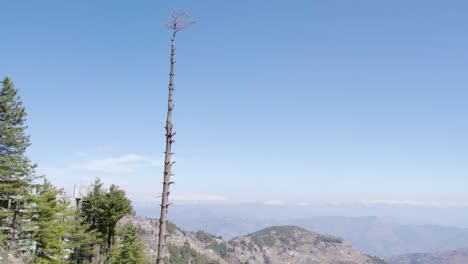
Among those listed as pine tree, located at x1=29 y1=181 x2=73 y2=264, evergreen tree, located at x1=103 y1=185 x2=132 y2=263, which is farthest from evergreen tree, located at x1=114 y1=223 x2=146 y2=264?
pine tree, located at x1=29 y1=181 x2=73 y2=264

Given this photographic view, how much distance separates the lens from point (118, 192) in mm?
49438

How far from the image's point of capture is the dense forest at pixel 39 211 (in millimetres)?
40594

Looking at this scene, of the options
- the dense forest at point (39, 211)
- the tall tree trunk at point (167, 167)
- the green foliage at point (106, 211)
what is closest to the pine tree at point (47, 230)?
the dense forest at point (39, 211)

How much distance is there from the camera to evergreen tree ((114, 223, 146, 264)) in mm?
57438


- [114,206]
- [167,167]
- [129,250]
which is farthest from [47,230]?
[167,167]

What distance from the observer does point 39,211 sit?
40.2 meters

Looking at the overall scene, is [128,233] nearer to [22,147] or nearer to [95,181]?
[95,181]

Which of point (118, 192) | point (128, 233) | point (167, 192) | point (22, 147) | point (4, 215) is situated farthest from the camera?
point (128, 233)

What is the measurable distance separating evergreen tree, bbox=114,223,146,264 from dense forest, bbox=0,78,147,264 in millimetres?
4740

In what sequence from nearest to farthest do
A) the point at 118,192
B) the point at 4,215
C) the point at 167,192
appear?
the point at 167,192, the point at 4,215, the point at 118,192

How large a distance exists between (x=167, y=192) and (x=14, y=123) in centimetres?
3721

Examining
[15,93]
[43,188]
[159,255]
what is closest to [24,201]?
[43,188]

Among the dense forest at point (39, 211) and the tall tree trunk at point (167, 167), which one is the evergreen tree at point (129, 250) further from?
the tall tree trunk at point (167, 167)

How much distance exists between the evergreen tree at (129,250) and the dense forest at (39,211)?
4.74 meters
